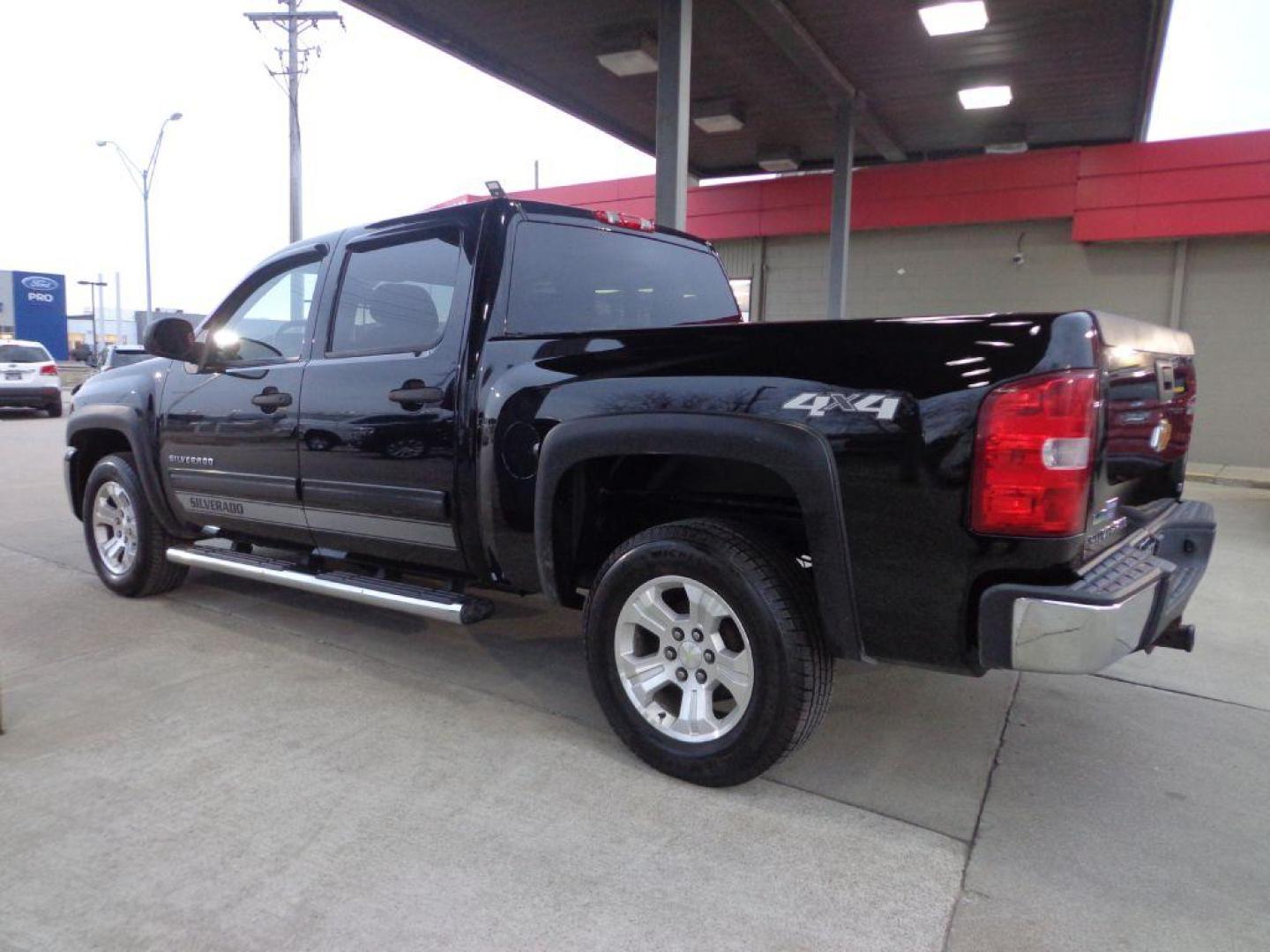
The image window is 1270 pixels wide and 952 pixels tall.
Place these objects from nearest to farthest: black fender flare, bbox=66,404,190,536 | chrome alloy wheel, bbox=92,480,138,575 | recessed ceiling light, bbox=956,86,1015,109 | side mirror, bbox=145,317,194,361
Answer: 1. side mirror, bbox=145,317,194,361
2. black fender flare, bbox=66,404,190,536
3. chrome alloy wheel, bbox=92,480,138,575
4. recessed ceiling light, bbox=956,86,1015,109

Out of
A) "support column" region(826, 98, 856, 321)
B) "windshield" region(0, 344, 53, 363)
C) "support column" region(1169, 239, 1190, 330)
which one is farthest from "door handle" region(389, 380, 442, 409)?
"windshield" region(0, 344, 53, 363)

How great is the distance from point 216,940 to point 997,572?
2.18m

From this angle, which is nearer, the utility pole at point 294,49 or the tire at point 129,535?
the tire at point 129,535

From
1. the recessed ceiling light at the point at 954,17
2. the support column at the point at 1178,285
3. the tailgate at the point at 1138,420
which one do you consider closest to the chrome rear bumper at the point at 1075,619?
the tailgate at the point at 1138,420

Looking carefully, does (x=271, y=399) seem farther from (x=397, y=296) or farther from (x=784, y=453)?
(x=784, y=453)

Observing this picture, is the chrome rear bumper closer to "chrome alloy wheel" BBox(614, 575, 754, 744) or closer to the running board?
"chrome alloy wheel" BBox(614, 575, 754, 744)

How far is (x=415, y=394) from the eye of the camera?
11.4ft

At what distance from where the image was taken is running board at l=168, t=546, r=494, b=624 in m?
3.42

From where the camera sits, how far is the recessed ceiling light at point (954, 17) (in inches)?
355

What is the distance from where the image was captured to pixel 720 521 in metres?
2.90

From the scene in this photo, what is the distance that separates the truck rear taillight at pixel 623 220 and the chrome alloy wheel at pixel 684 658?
6.06 ft

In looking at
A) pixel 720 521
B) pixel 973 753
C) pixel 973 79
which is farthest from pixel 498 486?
pixel 973 79

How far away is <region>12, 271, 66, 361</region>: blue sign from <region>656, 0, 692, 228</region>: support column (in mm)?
44387

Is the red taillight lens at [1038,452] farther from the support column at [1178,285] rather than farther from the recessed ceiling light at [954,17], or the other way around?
the support column at [1178,285]
